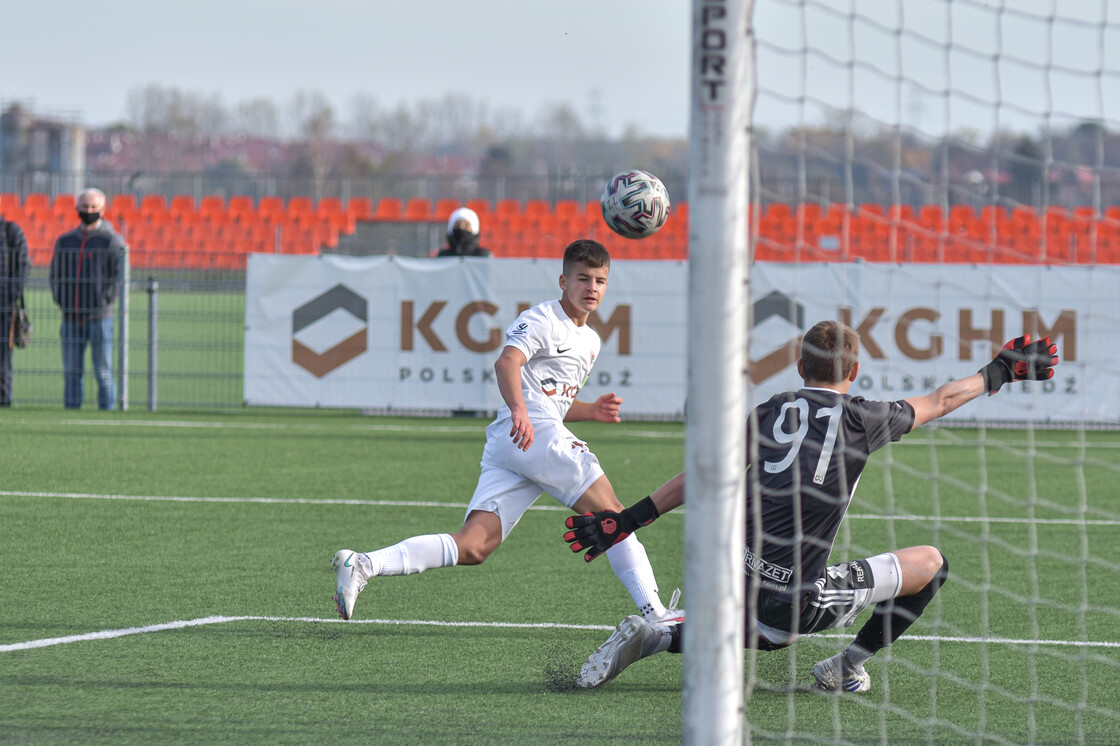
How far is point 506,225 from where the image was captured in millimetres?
29578

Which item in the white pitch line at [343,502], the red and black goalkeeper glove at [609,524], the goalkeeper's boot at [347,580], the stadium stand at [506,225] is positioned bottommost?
the white pitch line at [343,502]

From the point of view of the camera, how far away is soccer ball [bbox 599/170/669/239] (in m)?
6.11

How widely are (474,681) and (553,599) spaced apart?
54.0 inches

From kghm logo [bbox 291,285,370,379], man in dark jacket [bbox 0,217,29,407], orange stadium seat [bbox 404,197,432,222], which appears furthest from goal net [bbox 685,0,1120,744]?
orange stadium seat [bbox 404,197,432,222]

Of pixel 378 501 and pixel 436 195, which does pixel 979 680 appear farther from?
pixel 436 195

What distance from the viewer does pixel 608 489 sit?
5.18m

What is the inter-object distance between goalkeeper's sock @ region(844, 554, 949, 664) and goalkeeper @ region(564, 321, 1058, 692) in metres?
0.08

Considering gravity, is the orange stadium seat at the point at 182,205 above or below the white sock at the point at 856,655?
above

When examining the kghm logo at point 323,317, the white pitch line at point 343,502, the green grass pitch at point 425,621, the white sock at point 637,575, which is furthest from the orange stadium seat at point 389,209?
the white sock at point 637,575

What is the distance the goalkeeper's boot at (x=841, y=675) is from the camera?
15.2 ft

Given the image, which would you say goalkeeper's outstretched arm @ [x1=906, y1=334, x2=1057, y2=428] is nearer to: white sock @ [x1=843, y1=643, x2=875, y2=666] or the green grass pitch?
the green grass pitch

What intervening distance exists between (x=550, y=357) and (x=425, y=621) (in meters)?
1.31

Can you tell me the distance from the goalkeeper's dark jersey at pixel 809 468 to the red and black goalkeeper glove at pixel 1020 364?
0.29 m

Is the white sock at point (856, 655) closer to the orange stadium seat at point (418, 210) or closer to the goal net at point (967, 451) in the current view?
the goal net at point (967, 451)
